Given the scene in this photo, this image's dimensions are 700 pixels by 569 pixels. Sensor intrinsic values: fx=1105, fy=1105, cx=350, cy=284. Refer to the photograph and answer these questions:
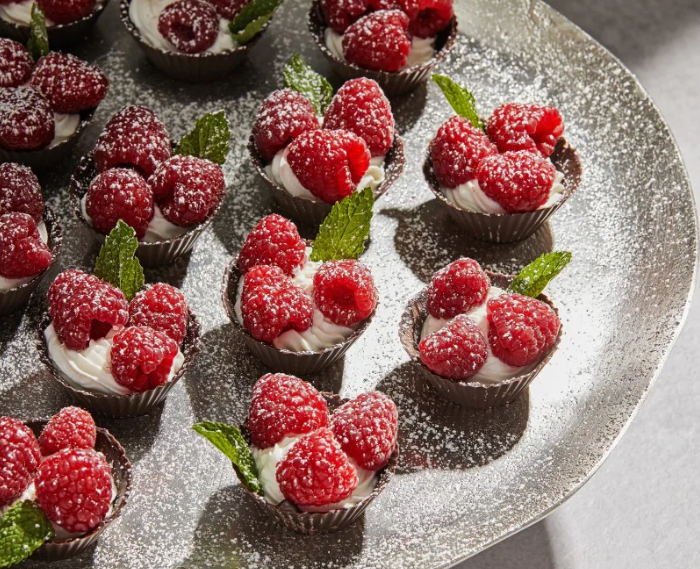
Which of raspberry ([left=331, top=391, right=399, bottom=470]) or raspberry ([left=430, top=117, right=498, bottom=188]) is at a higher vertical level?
raspberry ([left=430, top=117, right=498, bottom=188])

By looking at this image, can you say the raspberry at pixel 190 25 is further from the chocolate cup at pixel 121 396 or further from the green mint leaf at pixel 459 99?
the chocolate cup at pixel 121 396

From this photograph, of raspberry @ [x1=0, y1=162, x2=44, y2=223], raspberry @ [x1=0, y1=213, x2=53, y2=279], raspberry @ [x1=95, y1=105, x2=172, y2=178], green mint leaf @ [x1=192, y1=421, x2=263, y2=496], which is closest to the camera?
green mint leaf @ [x1=192, y1=421, x2=263, y2=496]

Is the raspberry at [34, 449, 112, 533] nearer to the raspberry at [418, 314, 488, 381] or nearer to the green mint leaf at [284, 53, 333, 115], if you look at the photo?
the raspberry at [418, 314, 488, 381]

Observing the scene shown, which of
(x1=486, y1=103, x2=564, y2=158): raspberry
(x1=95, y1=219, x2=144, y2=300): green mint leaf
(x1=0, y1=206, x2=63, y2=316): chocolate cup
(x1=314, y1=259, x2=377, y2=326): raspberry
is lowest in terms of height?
(x1=0, y1=206, x2=63, y2=316): chocolate cup

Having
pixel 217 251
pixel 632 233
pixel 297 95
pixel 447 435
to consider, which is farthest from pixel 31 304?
pixel 632 233

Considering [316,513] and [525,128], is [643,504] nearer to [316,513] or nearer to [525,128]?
[525,128]

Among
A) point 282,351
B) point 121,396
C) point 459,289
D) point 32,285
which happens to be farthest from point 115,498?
point 459,289

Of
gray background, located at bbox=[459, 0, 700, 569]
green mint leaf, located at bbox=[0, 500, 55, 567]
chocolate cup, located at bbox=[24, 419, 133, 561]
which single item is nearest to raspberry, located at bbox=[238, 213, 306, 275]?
chocolate cup, located at bbox=[24, 419, 133, 561]
